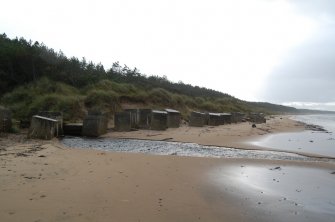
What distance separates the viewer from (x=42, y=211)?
18.9ft

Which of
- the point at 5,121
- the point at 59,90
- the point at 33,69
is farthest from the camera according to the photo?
the point at 33,69

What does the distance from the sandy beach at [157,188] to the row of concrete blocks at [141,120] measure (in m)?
9.79

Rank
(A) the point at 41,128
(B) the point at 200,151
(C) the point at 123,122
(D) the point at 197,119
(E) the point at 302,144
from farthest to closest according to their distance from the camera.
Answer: (D) the point at 197,119, (C) the point at 123,122, (E) the point at 302,144, (A) the point at 41,128, (B) the point at 200,151

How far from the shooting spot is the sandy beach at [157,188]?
6.02m

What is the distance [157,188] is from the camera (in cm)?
766

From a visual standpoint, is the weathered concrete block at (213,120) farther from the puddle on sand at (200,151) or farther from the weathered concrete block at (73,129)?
the puddle on sand at (200,151)

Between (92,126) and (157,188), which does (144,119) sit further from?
(157,188)

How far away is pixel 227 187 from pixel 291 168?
3653mm

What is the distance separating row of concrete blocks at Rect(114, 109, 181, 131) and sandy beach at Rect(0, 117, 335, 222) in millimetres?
9788

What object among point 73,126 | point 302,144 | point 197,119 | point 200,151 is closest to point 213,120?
point 197,119

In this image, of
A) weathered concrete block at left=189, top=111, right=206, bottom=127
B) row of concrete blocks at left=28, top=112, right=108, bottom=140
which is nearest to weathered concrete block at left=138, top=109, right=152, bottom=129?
row of concrete blocks at left=28, top=112, right=108, bottom=140

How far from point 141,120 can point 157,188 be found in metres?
16.1

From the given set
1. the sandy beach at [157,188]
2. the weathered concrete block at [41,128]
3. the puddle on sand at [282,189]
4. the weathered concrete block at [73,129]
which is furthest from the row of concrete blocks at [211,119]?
the puddle on sand at [282,189]

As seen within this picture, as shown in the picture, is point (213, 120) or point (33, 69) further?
point (33, 69)
